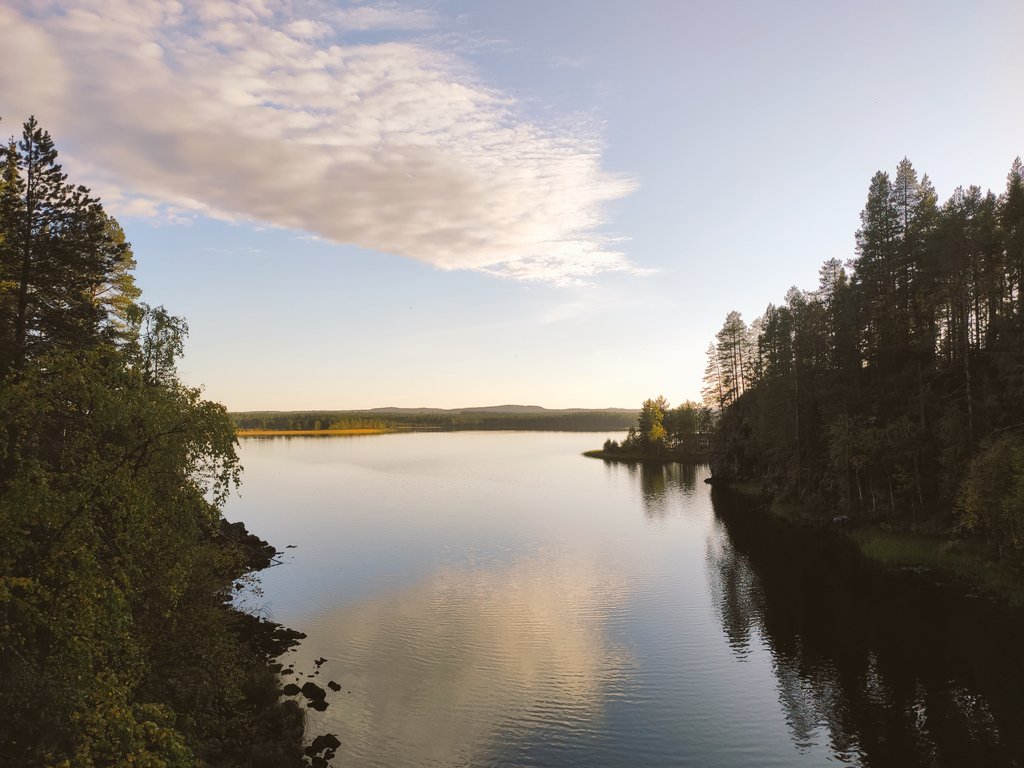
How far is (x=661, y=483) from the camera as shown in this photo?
112m

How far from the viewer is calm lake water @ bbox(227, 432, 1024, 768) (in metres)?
24.5

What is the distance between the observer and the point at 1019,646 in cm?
3192

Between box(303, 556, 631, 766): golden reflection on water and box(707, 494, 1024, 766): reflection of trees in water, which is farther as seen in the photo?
box(303, 556, 631, 766): golden reflection on water

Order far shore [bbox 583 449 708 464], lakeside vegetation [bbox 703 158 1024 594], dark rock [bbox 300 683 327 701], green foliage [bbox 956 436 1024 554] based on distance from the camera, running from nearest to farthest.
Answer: dark rock [bbox 300 683 327 701], green foliage [bbox 956 436 1024 554], lakeside vegetation [bbox 703 158 1024 594], far shore [bbox 583 449 708 464]

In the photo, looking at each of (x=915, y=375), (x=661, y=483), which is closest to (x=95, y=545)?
(x=915, y=375)

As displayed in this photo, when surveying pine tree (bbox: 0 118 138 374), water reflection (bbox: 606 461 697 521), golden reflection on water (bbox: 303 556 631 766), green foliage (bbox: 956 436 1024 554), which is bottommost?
water reflection (bbox: 606 461 697 521)

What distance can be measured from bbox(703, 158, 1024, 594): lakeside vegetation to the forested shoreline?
141ft

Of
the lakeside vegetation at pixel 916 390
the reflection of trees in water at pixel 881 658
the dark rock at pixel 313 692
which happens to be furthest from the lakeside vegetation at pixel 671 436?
the dark rock at pixel 313 692

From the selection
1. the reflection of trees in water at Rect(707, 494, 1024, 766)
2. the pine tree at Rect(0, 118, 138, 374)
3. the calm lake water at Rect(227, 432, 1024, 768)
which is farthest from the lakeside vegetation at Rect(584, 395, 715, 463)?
the pine tree at Rect(0, 118, 138, 374)

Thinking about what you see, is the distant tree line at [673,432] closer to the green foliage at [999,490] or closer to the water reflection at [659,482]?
the water reflection at [659,482]

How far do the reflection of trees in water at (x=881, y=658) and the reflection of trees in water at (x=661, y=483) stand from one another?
105 feet

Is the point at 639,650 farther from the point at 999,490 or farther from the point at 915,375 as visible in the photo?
the point at 915,375

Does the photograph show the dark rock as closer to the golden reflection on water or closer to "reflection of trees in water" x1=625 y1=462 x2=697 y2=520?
the golden reflection on water

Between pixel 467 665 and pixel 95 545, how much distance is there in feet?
74.0
